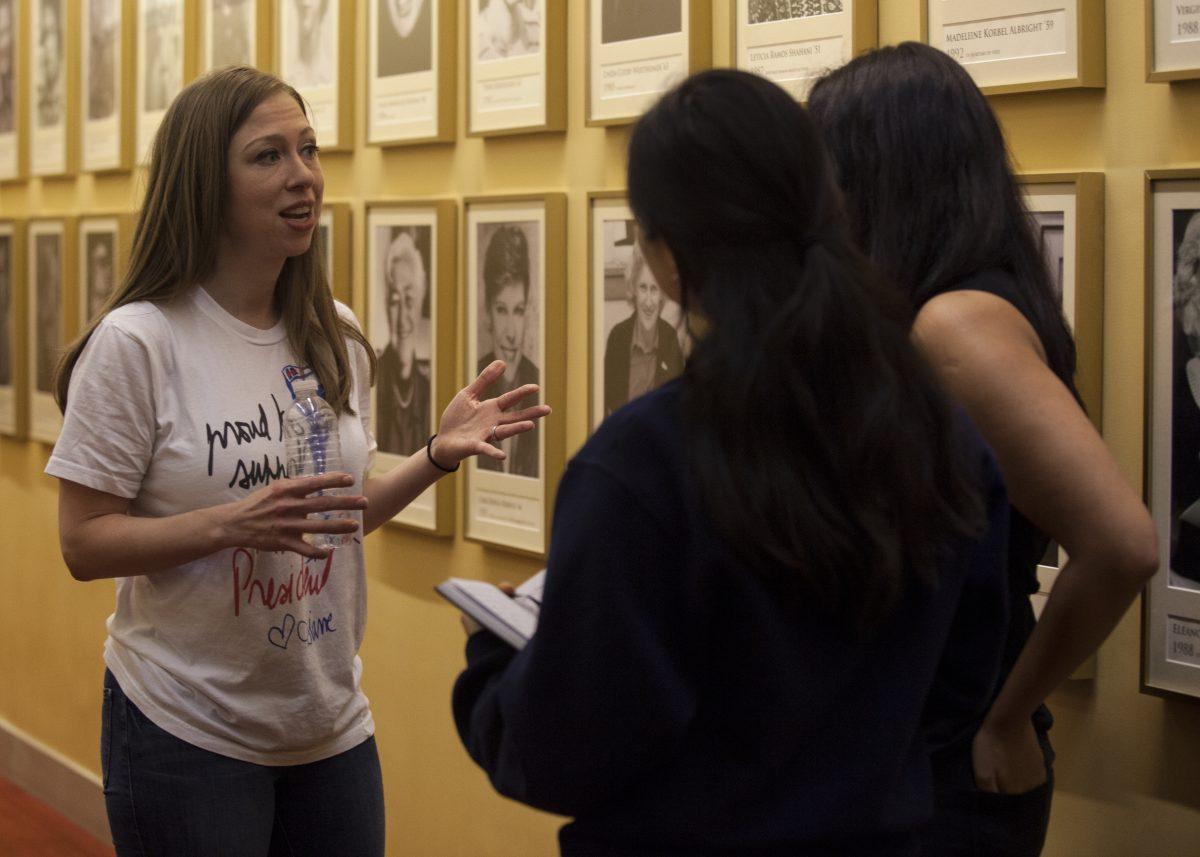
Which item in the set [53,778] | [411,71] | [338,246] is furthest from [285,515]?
[53,778]

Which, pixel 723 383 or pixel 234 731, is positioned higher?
pixel 723 383

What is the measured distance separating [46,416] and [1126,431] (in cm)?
445

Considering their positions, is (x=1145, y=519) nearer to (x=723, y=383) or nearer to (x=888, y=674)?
(x=888, y=674)

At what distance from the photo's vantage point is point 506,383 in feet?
12.0

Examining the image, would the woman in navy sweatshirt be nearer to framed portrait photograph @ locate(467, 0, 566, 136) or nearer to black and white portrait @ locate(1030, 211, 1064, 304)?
black and white portrait @ locate(1030, 211, 1064, 304)

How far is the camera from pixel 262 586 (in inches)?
98.1

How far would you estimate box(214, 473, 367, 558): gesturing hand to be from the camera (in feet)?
7.41

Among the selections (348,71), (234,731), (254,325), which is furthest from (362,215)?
(234,731)

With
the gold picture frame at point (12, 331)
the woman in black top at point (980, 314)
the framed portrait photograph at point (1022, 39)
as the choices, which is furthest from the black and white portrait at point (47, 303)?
the woman in black top at point (980, 314)

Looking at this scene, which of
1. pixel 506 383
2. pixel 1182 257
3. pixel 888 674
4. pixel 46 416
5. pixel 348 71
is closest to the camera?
pixel 888 674

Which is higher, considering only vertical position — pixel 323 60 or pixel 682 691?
pixel 323 60

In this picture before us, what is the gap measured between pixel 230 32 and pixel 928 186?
335 centimetres

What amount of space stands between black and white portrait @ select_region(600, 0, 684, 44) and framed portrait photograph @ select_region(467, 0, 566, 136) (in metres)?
0.16

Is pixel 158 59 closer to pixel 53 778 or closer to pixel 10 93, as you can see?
pixel 10 93
